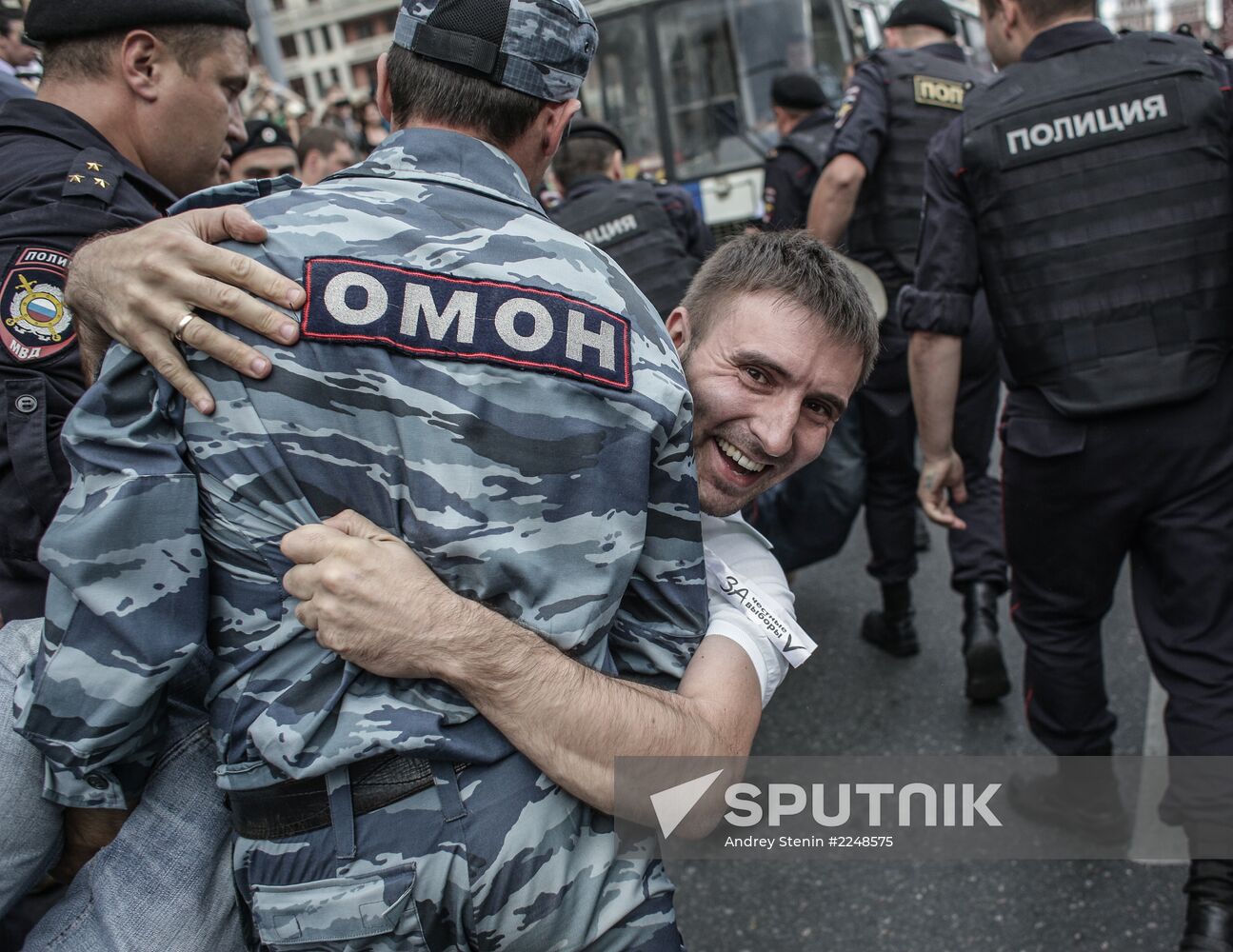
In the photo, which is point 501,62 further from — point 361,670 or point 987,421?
point 987,421

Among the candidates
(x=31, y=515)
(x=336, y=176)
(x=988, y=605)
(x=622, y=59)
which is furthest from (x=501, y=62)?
(x=622, y=59)

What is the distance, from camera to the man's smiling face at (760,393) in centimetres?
158

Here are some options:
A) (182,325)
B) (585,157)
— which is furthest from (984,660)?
(182,325)

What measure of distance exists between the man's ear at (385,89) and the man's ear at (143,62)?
0.72 m

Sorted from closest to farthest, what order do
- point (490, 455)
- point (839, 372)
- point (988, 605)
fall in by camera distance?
point (490, 455)
point (839, 372)
point (988, 605)

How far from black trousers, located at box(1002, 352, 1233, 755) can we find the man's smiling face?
1.14m

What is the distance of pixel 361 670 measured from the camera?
3.97ft

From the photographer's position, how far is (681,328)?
5.81 feet

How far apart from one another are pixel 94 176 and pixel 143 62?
37cm

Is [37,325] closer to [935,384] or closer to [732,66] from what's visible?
[935,384]

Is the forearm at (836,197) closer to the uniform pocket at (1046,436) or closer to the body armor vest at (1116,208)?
the body armor vest at (1116,208)

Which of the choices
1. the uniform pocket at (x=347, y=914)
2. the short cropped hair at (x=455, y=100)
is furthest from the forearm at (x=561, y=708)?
the short cropped hair at (x=455, y=100)

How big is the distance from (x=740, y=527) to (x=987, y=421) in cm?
259

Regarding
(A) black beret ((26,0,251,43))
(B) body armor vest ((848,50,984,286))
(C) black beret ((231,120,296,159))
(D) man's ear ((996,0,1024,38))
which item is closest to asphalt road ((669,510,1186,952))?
(B) body armor vest ((848,50,984,286))
